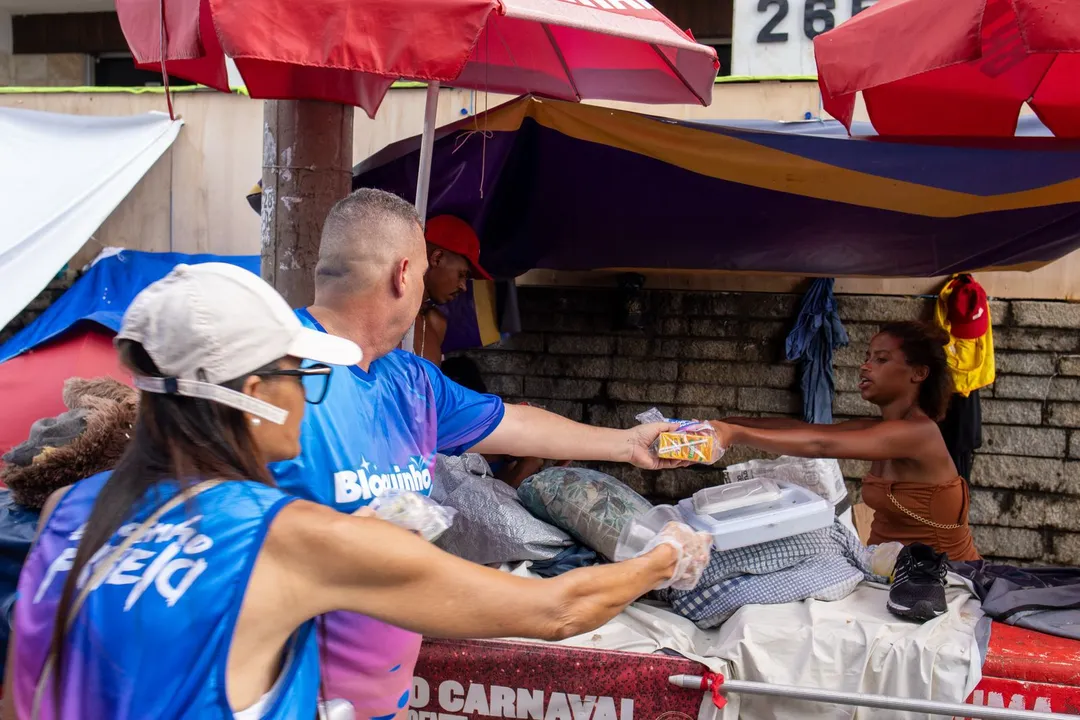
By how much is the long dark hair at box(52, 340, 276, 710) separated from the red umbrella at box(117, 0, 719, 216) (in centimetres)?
127

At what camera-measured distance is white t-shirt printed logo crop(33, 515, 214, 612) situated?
136 cm

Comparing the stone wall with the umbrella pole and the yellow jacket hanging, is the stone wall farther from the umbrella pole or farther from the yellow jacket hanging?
the yellow jacket hanging

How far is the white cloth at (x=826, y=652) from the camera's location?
9.45 feet

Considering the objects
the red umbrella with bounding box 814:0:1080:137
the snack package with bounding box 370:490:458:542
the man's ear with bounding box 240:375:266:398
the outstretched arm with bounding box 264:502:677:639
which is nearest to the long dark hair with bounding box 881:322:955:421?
the red umbrella with bounding box 814:0:1080:137

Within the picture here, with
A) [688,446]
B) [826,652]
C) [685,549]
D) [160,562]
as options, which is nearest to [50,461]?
[160,562]

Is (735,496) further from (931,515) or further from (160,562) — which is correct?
(160,562)

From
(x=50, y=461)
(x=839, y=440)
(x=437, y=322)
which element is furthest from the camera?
(x=437, y=322)

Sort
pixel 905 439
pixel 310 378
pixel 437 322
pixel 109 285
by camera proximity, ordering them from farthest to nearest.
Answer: pixel 109 285 → pixel 437 322 → pixel 905 439 → pixel 310 378

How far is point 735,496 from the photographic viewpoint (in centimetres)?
344

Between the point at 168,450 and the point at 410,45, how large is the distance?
1.50 metres

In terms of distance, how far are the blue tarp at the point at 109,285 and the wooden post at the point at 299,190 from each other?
2.32 metres

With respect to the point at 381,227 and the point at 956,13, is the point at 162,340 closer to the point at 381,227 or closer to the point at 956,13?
the point at 381,227

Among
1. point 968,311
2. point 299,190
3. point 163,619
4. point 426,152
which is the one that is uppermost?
point 426,152

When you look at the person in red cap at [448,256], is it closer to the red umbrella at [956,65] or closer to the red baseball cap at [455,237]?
the red baseball cap at [455,237]
